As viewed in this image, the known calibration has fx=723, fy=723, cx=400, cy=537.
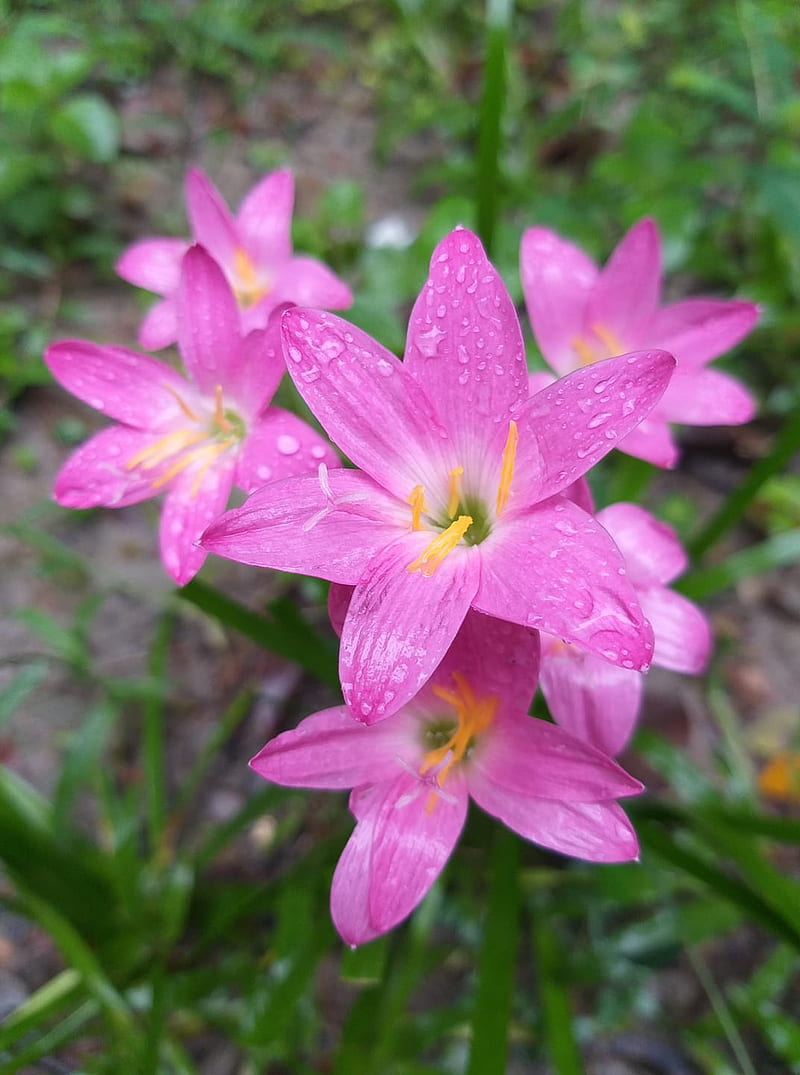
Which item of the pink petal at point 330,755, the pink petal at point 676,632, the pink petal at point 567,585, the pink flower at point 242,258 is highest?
the pink flower at point 242,258

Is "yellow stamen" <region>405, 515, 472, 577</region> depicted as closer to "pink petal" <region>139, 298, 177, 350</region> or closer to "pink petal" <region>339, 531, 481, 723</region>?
"pink petal" <region>339, 531, 481, 723</region>

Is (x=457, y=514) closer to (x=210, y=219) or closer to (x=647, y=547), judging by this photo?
(x=647, y=547)

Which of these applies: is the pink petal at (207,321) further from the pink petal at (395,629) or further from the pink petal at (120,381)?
the pink petal at (395,629)

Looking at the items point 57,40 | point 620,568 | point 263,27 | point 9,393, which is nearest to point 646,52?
point 263,27

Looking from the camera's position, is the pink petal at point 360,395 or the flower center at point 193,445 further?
the flower center at point 193,445

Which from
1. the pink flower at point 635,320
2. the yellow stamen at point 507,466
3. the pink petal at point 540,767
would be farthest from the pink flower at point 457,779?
the pink flower at point 635,320
